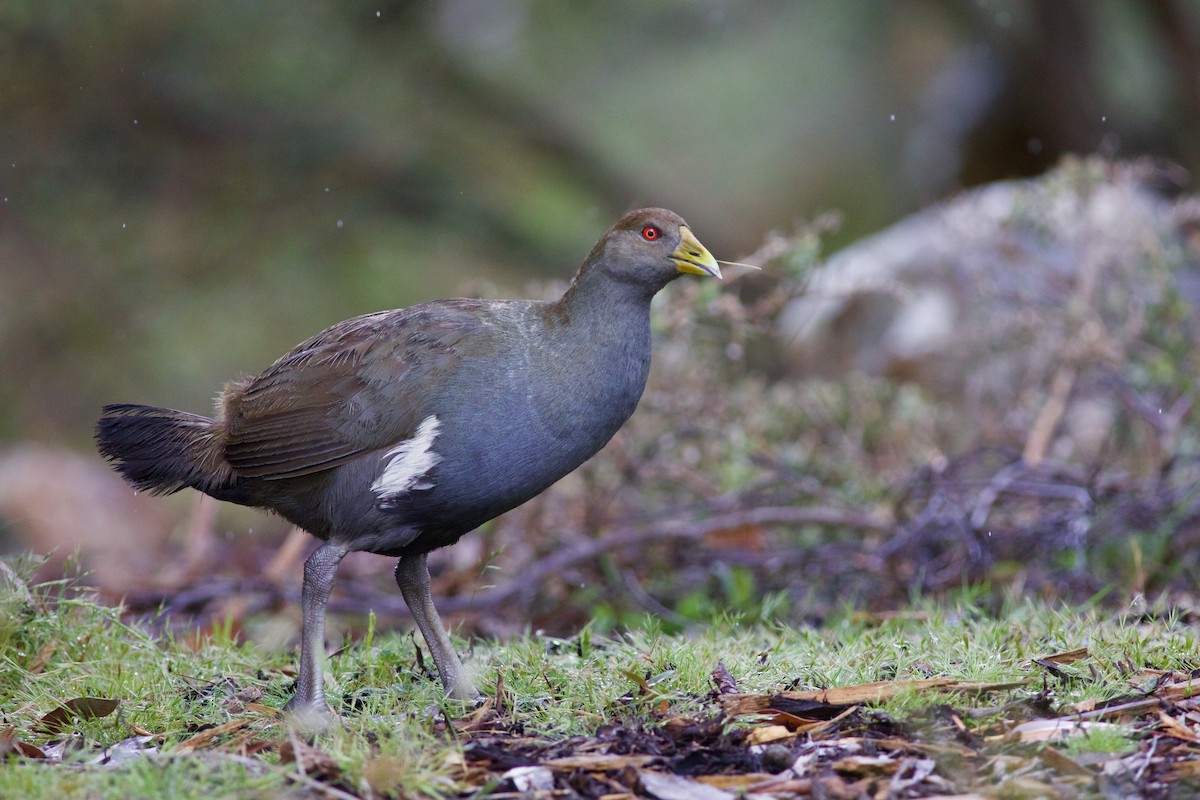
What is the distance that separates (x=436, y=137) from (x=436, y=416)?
8661 millimetres

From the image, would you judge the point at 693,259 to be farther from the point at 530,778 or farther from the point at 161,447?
the point at 161,447

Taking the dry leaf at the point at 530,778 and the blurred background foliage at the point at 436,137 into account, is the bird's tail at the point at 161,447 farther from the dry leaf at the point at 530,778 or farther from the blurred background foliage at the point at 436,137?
the blurred background foliage at the point at 436,137

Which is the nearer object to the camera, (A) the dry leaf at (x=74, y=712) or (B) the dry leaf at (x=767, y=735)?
(B) the dry leaf at (x=767, y=735)

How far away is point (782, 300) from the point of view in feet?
22.1

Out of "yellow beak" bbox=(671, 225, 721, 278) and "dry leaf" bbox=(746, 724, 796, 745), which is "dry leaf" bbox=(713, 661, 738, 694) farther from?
"yellow beak" bbox=(671, 225, 721, 278)

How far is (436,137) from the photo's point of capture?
41.1 ft

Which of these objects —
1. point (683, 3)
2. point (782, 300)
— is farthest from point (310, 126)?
point (782, 300)

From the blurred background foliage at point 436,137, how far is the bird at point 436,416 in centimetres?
728

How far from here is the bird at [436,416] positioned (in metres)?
4.30

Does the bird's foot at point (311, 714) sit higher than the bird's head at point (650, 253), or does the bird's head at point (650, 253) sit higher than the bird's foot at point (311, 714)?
the bird's head at point (650, 253)

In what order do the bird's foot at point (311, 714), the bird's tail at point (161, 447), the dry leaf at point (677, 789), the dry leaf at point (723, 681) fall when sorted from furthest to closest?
the bird's tail at point (161, 447), the dry leaf at point (723, 681), the bird's foot at point (311, 714), the dry leaf at point (677, 789)

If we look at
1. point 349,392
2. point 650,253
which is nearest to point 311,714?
point 349,392

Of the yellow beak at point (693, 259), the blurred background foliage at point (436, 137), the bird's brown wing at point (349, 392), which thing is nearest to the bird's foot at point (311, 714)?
the bird's brown wing at point (349, 392)

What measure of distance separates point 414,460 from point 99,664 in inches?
57.6
